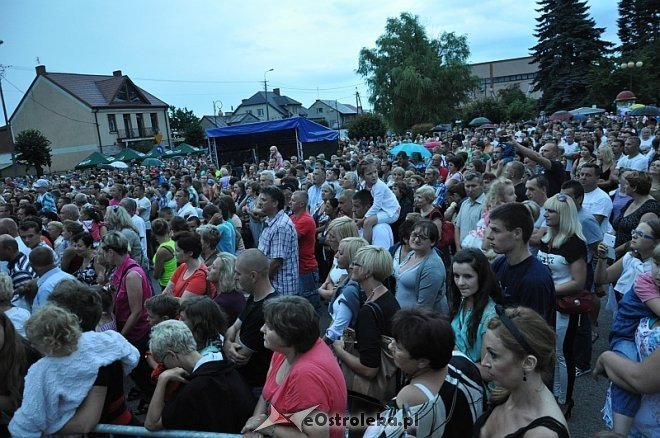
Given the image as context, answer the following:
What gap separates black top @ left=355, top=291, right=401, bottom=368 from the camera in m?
2.89

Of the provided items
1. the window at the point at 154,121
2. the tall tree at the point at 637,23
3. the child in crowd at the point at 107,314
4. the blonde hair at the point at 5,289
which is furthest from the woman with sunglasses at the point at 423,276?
the tall tree at the point at 637,23

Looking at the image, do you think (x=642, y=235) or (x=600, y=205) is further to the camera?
(x=600, y=205)

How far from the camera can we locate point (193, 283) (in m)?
4.46

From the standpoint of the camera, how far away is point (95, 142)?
48.3 meters

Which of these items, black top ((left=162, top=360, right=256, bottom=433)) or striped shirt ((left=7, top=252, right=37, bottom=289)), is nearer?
black top ((left=162, top=360, right=256, bottom=433))

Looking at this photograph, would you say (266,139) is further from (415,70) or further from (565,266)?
(415,70)

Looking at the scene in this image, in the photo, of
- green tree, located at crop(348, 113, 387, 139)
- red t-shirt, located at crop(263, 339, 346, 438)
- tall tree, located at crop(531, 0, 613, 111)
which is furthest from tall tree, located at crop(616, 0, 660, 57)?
red t-shirt, located at crop(263, 339, 346, 438)

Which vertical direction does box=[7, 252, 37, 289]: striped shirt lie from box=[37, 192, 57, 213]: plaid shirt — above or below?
below

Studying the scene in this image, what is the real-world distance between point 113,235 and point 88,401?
2263 millimetres

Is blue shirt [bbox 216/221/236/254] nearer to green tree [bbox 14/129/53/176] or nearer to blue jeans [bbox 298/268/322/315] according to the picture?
blue jeans [bbox 298/268/322/315]

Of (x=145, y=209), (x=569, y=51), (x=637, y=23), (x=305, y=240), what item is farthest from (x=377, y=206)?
(x=637, y=23)

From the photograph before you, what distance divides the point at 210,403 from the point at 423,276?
75.6 inches

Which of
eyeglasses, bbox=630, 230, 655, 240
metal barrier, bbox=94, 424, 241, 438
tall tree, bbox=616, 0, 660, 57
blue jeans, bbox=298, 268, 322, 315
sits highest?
tall tree, bbox=616, 0, 660, 57

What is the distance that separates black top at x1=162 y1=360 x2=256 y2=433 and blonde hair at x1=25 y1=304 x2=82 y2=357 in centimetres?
65
